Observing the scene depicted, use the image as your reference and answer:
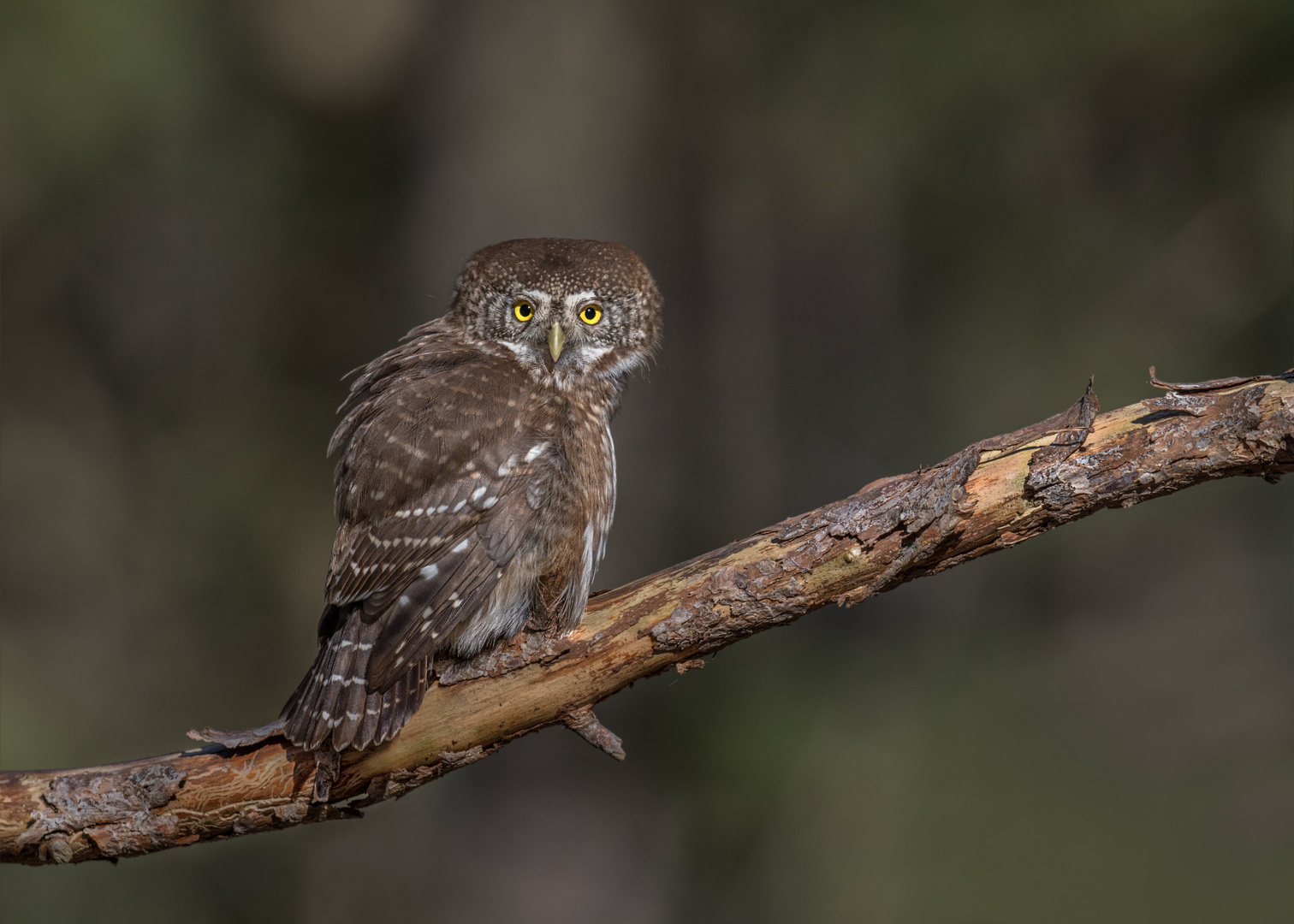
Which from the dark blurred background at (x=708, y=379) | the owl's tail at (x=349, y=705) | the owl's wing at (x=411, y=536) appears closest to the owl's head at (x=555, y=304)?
the owl's wing at (x=411, y=536)

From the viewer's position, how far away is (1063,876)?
4941 mm

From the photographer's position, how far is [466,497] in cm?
273

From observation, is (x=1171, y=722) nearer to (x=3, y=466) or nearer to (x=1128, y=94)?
(x=1128, y=94)

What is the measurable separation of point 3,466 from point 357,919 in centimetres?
403

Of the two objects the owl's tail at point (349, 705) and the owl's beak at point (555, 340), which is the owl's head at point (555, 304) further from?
the owl's tail at point (349, 705)

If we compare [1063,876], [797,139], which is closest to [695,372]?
[797,139]

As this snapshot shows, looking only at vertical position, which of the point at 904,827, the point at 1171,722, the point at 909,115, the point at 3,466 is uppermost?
the point at 909,115

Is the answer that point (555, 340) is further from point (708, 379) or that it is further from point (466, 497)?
point (708, 379)

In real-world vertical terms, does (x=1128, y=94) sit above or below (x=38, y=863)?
above

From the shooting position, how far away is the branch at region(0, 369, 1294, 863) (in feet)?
7.17

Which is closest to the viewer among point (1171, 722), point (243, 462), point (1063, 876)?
point (1063, 876)

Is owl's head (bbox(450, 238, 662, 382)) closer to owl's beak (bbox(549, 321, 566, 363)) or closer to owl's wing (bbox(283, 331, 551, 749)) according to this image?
owl's beak (bbox(549, 321, 566, 363))

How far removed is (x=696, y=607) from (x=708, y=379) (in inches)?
183

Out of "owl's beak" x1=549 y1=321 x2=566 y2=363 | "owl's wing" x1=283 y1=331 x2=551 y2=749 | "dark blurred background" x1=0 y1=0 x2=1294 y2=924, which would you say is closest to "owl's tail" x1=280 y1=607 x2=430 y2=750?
"owl's wing" x1=283 y1=331 x2=551 y2=749
